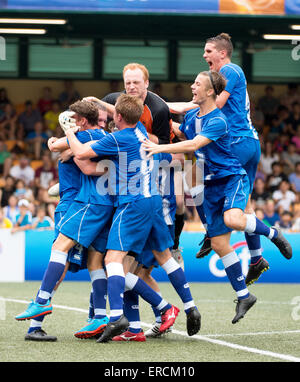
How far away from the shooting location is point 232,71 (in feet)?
24.2

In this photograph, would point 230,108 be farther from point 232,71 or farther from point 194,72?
point 194,72

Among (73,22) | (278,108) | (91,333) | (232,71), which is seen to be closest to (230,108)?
(232,71)

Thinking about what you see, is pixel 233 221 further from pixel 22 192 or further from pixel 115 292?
pixel 22 192

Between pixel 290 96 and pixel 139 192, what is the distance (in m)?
13.0

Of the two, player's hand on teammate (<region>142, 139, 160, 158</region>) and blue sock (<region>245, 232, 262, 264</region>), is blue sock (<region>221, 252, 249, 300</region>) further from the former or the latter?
player's hand on teammate (<region>142, 139, 160, 158</region>)

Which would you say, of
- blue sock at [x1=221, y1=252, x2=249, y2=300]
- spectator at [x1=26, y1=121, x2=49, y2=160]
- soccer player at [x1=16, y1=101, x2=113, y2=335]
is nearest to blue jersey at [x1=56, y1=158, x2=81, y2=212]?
soccer player at [x1=16, y1=101, x2=113, y2=335]

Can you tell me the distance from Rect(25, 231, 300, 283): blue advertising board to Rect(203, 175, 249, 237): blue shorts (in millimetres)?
5670

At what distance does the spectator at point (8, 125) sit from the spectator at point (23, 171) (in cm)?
140

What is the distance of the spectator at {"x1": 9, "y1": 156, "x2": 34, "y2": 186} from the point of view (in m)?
16.4

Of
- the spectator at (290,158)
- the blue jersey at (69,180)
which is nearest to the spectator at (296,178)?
the spectator at (290,158)

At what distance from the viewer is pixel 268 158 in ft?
56.9

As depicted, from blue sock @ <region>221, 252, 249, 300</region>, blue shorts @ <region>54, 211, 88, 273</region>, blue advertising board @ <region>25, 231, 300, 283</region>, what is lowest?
blue advertising board @ <region>25, 231, 300, 283</region>

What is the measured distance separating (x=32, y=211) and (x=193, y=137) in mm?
7522

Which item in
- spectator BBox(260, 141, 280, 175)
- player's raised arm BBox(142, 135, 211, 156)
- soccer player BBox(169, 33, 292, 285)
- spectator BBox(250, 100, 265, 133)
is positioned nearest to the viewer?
player's raised arm BBox(142, 135, 211, 156)
